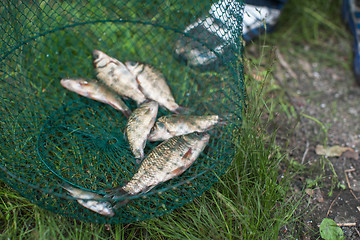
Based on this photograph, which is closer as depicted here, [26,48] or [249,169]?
[249,169]

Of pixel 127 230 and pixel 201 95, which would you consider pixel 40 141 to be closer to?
pixel 127 230

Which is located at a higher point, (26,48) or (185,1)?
(26,48)

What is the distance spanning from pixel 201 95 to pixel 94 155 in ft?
3.84

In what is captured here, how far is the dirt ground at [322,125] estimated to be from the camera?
8.44 ft

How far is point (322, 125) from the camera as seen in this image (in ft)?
10.6

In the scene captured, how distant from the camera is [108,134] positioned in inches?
111

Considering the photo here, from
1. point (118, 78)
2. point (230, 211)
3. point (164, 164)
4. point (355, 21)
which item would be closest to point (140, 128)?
point (164, 164)

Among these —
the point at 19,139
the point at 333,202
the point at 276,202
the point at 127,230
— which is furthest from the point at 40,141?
the point at 333,202

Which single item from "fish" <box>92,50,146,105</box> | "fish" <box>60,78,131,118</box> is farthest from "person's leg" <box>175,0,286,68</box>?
"fish" <box>60,78,131,118</box>

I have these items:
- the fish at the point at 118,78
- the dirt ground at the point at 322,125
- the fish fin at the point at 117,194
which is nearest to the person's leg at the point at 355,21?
the dirt ground at the point at 322,125

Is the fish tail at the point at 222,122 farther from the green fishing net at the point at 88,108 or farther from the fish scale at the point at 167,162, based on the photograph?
the fish scale at the point at 167,162

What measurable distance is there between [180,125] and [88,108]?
100cm

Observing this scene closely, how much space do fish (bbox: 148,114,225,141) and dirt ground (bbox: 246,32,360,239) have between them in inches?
18.9

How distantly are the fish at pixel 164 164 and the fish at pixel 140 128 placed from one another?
135mm
